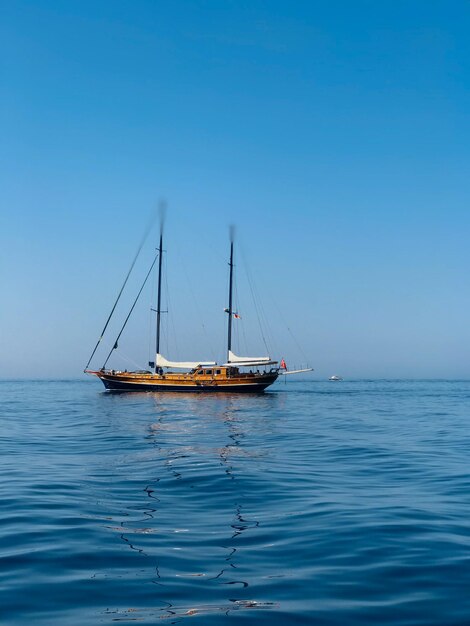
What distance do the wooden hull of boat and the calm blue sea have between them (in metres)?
48.8

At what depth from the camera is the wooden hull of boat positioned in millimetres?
67000

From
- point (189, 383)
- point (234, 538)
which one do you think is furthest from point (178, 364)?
point (234, 538)

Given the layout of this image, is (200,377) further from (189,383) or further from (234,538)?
(234,538)

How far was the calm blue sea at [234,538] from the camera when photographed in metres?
5.82

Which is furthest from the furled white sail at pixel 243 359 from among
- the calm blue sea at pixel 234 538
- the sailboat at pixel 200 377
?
the calm blue sea at pixel 234 538

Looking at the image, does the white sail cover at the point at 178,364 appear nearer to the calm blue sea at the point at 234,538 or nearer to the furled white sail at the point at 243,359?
the furled white sail at the point at 243,359

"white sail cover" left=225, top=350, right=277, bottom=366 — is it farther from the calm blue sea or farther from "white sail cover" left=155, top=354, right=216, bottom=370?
the calm blue sea

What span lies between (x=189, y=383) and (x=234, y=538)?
59265 mm

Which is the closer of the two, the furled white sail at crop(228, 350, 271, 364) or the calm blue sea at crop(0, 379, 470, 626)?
the calm blue sea at crop(0, 379, 470, 626)

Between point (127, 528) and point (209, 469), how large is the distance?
6.17 meters

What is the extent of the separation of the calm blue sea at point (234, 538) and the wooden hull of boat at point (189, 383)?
160ft

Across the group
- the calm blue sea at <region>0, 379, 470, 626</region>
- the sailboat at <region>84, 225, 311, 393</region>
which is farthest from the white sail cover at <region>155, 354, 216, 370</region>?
the calm blue sea at <region>0, 379, 470, 626</region>

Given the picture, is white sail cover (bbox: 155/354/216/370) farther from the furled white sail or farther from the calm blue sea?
the calm blue sea

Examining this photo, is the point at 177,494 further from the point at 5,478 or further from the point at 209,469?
the point at 5,478
